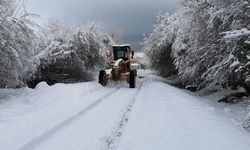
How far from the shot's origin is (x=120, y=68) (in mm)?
22906

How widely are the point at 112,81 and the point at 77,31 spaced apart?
16.2ft

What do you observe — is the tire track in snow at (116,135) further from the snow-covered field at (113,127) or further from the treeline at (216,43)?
the treeline at (216,43)

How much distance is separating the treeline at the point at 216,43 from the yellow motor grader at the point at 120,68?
3.05 meters

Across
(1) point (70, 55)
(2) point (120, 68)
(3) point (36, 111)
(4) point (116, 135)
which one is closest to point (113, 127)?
(4) point (116, 135)

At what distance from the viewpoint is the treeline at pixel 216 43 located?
10695mm

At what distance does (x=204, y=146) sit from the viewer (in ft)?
21.3

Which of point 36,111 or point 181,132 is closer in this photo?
point 181,132

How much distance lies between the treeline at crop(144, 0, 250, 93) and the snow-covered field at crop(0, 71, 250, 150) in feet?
6.45

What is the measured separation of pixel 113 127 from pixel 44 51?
582 inches

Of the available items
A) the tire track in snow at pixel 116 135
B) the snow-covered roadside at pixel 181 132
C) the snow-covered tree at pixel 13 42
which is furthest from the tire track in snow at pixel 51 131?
the snow-covered tree at pixel 13 42

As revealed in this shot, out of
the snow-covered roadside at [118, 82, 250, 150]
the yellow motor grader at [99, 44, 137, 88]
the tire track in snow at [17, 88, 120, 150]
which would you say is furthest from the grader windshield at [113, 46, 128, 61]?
the snow-covered roadside at [118, 82, 250, 150]

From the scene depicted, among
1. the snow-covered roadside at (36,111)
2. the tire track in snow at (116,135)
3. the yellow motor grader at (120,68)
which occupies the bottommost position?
the tire track in snow at (116,135)

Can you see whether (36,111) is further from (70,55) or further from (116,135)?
(70,55)

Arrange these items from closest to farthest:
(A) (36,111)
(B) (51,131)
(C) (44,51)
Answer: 1. (B) (51,131)
2. (A) (36,111)
3. (C) (44,51)
